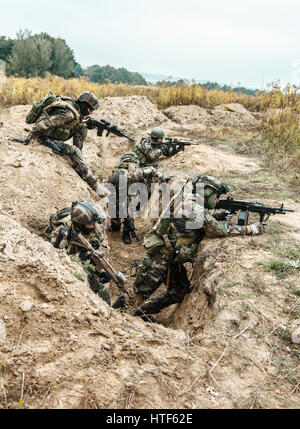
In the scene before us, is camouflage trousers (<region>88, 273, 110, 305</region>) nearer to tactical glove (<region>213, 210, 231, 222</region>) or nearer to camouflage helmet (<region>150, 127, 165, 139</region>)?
A: tactical glove (<region>213, 210, 231, 222</region>)

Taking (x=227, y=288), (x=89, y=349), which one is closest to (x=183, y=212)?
(x=227, y=288)

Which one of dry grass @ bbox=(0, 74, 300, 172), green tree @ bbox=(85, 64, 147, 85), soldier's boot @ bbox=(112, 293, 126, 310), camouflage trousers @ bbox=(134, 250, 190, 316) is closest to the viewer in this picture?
soldier's boot @ bbox=(112, 293, 126, 310)

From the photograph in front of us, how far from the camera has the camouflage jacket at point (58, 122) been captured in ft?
18.3

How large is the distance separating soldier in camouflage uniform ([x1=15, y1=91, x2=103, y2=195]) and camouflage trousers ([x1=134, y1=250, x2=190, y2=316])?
2.32 meters

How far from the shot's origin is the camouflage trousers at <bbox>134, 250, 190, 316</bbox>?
4.49m

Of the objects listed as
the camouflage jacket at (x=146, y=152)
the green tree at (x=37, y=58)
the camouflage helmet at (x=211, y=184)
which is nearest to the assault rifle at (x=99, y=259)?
the camouflage helmet at (x=211, y=184)

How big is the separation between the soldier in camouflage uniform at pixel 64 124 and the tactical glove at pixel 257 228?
2993mm

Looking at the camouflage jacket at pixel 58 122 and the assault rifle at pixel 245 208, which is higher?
the camouflage jacket at pixel 58 122

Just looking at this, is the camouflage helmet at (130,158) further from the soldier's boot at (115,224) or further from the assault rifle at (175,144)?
the soldier's boot at (115,224)

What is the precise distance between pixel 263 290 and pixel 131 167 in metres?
3.91

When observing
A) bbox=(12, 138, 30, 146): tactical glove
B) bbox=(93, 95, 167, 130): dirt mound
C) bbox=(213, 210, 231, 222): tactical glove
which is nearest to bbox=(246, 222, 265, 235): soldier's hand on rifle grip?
bbox=(213, 210, 231, 222): tactical glove

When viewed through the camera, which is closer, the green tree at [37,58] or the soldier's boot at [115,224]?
the soldier's boot at [115,224]

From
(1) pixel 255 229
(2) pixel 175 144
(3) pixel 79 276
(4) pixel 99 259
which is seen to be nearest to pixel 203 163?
(2) pixel 175 144

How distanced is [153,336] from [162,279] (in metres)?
1.83
